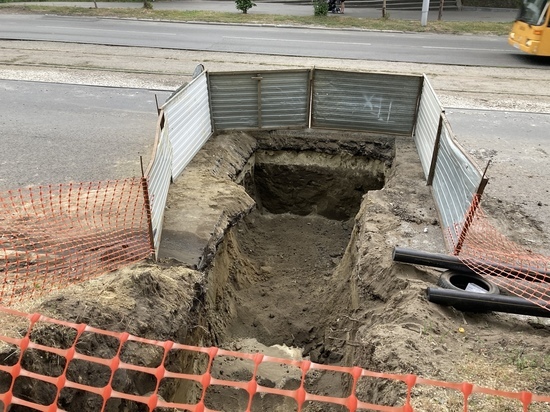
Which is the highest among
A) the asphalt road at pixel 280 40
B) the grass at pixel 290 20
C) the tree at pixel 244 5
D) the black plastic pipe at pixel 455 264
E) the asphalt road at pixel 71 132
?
the tree at pixel 244 5

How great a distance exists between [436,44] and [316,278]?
15860 millimetres

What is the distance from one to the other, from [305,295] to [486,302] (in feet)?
11.7

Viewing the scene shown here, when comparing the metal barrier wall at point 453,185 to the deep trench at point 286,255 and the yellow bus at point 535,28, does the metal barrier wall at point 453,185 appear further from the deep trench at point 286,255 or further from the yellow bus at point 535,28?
the yellow bus at point 535,28

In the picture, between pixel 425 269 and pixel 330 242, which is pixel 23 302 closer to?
pixel 425 269

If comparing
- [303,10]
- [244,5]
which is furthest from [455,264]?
[303,10]

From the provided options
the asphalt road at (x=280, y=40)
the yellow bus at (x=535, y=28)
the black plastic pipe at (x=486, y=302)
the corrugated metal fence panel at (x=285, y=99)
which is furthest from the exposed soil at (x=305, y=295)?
the yellow bus at (x=535, y=28)

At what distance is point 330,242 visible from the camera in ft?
31.6

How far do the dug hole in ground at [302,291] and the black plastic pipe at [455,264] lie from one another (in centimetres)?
20

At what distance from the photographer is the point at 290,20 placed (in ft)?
79.6

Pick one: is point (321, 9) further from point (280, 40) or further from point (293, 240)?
point (293, 240)

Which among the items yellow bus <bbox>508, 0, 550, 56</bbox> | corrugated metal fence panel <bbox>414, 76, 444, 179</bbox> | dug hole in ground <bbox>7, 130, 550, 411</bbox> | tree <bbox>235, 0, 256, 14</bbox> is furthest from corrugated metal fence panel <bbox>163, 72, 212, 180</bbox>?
tree <bbox>235, 0, 256, 14</bbox>

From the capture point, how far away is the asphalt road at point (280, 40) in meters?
17.7

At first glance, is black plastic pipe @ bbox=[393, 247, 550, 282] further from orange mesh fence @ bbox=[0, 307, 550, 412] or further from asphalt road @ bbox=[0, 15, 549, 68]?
asphalt road @ bbox=[0, 15, 549, 68]

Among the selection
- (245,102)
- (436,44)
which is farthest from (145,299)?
(436,44)
